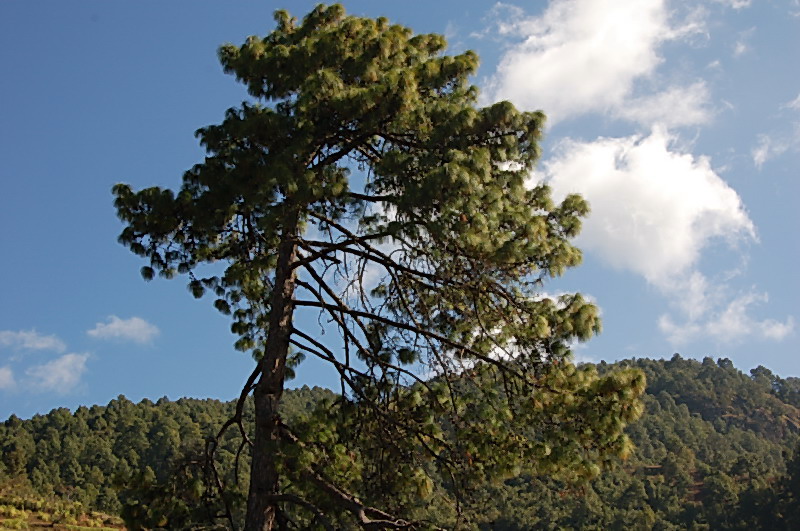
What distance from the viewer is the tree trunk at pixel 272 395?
865cm

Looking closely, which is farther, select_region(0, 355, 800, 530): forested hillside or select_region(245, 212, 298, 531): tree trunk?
select_region(0, 355, 800, 530): forested hillside

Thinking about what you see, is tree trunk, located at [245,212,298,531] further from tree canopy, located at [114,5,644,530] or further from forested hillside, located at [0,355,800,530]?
forested hillside, located at [0,355,800,530]

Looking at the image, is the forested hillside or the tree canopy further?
the forested hillside

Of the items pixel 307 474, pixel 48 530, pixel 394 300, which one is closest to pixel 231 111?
pixel 394 300

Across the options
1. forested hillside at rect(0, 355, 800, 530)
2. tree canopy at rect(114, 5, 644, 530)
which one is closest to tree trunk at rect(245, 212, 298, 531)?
tree canopy at rect(114, 5, 644, 530)

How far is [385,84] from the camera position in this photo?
8.23 meters

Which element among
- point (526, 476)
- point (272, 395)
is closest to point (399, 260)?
point (272, 395)

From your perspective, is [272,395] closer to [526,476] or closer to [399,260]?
[399,260]

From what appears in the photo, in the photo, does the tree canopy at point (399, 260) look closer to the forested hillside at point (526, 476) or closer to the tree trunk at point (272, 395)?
the tree trunk at point (272, 395)

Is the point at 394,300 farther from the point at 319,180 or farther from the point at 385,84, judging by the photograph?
the point at 385,84

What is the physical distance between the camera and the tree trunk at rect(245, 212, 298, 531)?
865cm

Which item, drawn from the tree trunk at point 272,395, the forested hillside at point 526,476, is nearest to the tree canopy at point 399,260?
the tree trunk at point 272,395

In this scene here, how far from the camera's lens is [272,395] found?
29.8 feet

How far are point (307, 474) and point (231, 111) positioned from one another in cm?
420
